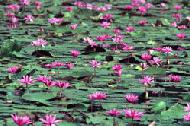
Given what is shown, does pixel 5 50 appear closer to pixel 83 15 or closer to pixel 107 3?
pixel 83 15

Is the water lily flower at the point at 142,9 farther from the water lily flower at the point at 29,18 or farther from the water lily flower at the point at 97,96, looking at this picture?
the water lily flower at the point at 97,96

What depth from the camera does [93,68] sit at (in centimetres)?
707

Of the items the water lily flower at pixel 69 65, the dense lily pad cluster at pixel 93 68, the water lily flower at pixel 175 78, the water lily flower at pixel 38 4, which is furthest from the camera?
the water lily flower at pixel 38 4

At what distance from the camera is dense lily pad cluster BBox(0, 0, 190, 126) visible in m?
5.17

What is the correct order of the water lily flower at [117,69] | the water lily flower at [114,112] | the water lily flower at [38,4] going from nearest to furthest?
the water lily flower at [114,112] → the water lily flower at [117,69] → the water lily flower at [38,4]

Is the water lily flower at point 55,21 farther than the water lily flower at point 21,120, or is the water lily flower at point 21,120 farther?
the water lily flower at point 55,21

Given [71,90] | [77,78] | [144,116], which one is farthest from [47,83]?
[144,116]

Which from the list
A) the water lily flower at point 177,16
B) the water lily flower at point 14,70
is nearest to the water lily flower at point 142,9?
the water lily flower at point 177,16

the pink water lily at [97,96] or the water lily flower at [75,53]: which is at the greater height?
the pink water lily at [97,96]

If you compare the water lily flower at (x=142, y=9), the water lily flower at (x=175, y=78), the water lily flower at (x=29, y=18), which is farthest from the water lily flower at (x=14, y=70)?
the water lily flower at (x=142, y=9)

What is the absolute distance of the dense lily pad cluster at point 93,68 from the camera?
5.17m

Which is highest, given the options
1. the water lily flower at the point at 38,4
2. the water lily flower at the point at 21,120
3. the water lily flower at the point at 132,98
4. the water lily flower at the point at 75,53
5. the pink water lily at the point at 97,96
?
the water lily flower at the point at 21,120

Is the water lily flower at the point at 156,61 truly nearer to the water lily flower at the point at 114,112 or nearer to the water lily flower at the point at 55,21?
the water lily flower at the point at 114,112

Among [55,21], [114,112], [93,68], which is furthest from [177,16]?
[114,112]
